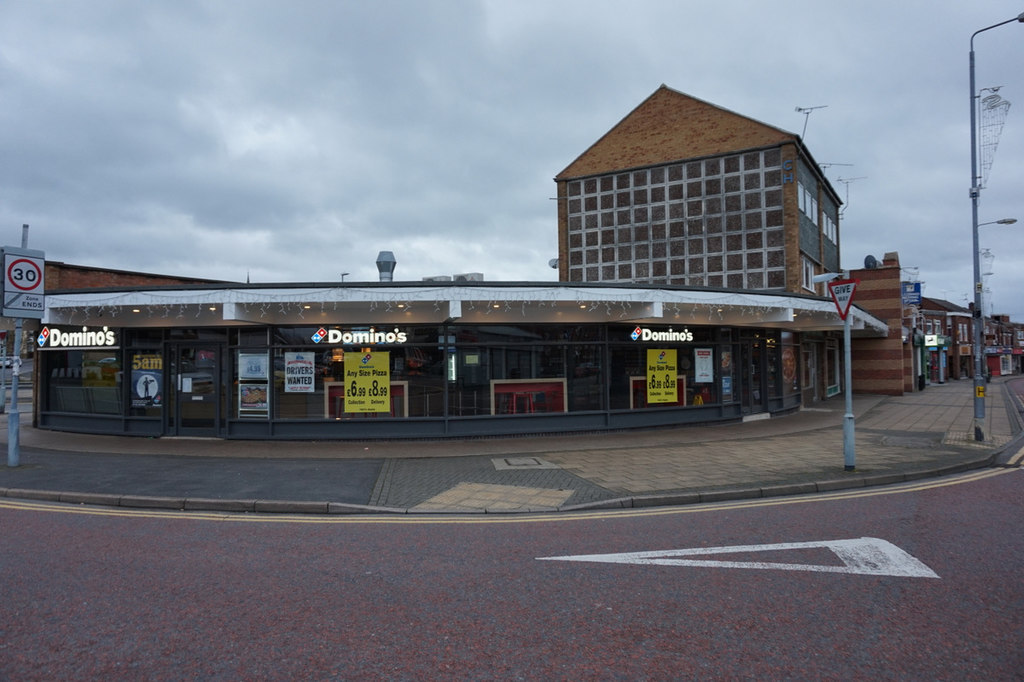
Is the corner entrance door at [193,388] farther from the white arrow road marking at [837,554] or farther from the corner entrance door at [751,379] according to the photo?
the corner entrance door at [751,379]

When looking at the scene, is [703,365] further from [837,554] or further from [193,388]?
[193,388]

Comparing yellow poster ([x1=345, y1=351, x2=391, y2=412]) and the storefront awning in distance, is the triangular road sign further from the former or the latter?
yellow poster ([x1=345, y1=351, x2=391, y2=412])

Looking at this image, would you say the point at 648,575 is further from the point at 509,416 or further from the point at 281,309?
the point at 281,309

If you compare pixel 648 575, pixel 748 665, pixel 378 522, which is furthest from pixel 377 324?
pixel 748 665

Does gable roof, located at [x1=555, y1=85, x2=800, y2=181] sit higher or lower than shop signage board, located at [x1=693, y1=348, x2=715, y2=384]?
higher

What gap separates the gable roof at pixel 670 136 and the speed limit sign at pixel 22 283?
21818mm

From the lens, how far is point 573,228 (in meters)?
27.9

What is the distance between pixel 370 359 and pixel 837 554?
1007 cm

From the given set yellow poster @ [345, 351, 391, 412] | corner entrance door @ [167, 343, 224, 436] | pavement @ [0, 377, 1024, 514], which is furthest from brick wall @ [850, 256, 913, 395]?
corner entrance door @ [167, 343, 224, 436]

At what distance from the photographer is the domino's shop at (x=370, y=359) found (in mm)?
12422

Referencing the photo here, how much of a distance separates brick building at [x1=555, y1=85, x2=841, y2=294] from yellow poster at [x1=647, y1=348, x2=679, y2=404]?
33.1ft

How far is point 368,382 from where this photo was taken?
43.0 ft

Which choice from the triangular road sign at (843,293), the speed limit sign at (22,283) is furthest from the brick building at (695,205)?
the speed limit sign at (22,283)

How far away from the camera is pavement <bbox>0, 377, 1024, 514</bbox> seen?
25.7 ft
